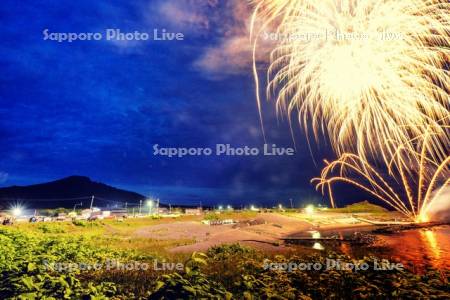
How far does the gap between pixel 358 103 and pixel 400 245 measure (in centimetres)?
1068

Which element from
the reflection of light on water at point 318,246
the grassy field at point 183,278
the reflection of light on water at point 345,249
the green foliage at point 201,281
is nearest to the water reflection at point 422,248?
the reflection of light on water at point 345,249

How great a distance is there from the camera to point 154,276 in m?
11.7

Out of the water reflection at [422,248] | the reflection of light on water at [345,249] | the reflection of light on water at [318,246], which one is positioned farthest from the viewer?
the reflection of light on water at [318,246]

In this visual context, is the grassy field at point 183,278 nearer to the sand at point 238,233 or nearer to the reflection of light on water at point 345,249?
the sand at point 238,233

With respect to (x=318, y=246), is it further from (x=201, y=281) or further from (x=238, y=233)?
(x=201, y=281)

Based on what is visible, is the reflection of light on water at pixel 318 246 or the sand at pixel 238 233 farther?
the sand at pixel 238 233

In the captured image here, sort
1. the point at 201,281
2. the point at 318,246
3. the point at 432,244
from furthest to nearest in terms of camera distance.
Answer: the point at 432,244 < the point at 318,246 < the point at 201,281

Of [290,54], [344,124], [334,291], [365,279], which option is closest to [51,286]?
[334,291]

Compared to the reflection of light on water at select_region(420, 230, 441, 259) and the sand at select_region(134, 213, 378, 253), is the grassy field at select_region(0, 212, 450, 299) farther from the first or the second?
the reflection of light on water at select_region(420, 230, 441, 259)

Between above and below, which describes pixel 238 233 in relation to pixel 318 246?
above

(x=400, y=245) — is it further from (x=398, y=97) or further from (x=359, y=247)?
(x=398, y=97)

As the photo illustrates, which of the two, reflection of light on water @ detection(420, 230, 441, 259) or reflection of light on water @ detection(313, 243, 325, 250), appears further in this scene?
reflection of light on water @ detection(313, 243, 325, 250)

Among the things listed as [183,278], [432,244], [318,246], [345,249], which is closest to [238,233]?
[318,246]

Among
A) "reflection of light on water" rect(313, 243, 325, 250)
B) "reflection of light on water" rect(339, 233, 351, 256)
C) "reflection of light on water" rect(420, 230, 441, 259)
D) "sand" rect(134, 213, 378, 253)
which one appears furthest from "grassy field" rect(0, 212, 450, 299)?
"reflection of light on water" rect(420, 230, 441, 259)
